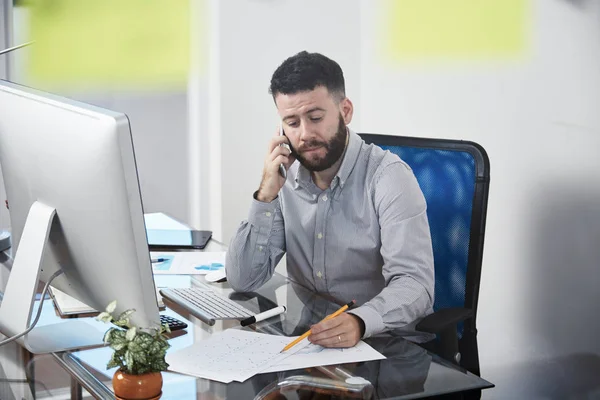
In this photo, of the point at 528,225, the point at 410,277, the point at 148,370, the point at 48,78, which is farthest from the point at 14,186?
the point at 48,78

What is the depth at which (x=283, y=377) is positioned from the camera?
1267mm

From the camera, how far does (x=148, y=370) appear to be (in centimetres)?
116

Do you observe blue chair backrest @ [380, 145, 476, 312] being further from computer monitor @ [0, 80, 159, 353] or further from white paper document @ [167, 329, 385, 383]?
computer monitor @ [0, 80, 159, 353]

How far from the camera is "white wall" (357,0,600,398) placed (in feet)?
7.40

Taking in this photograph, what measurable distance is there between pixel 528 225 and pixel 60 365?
1.59 metres

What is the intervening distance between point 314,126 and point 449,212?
1.32ft

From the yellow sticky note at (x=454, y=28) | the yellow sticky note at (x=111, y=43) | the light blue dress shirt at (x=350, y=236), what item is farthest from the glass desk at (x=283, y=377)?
the yellow sticky note at (x=111, y=43)

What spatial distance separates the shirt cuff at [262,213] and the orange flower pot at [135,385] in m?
0.77

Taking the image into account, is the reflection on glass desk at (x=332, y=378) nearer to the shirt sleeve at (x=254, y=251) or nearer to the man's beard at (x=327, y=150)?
the shirt sleeve at (x=254, y=251)

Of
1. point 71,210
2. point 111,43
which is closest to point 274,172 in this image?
point 71,210

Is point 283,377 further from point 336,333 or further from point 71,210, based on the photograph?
point 71,210

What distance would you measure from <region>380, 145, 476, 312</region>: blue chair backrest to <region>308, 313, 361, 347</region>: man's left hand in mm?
563

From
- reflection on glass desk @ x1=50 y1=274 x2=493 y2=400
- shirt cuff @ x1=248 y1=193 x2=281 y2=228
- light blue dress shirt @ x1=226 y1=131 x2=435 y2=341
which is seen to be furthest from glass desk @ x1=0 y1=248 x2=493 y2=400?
shirt cuff @ x1=248 y1=193 x2=281 y2=228

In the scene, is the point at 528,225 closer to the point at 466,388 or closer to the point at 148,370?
the point at 466,388
